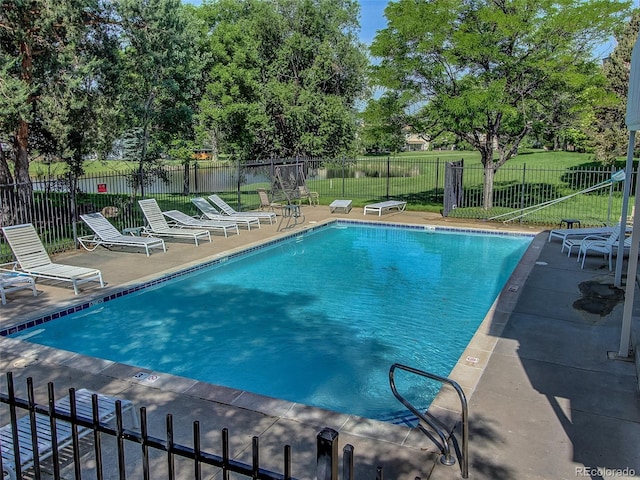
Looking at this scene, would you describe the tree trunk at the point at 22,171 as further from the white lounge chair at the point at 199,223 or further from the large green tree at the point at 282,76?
the large green tree at the point at 282,76

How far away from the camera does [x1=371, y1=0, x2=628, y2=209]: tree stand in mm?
14859

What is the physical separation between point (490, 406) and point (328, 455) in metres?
3.40

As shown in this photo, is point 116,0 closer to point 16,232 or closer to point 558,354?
point 16,232

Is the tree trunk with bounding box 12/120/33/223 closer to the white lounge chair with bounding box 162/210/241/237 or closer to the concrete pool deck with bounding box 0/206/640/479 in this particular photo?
the white lounge chair with bounding box 162/210/241/237

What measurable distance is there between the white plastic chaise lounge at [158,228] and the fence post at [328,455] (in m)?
11.0

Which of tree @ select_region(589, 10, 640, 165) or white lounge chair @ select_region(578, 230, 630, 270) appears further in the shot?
tree @ select_region(589, 10, 640, 165)

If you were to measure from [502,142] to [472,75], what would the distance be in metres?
2.54

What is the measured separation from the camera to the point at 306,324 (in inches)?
314

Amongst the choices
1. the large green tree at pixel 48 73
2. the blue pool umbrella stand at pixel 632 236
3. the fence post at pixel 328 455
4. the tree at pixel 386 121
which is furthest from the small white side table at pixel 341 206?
the fence post at pixel 328 455

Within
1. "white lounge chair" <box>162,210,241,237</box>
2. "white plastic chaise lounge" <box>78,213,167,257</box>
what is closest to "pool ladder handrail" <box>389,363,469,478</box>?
"white plastic chaise lounge" <box>78,213,167,257</box>

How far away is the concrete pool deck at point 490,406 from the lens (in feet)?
12.5

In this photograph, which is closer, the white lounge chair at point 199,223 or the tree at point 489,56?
the white lounge chair at point 199,223

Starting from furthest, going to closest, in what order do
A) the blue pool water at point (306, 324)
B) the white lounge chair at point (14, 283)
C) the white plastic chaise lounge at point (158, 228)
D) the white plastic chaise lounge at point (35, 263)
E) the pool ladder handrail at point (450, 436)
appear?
the white plastic chaise lounge at point (158, 228), the white plastic chaise lounge at point (35, 263), the white lounge chair at point (14, 283), the blue pool water at point (306, 324), the pool ladder handrail at point (450, 436)

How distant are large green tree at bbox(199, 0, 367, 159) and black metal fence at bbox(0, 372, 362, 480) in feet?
65.9
